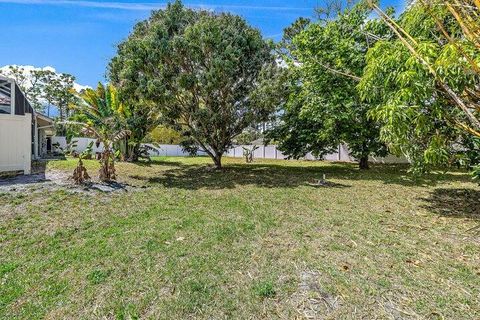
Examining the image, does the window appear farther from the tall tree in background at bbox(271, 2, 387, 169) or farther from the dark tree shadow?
the dark tree shadow

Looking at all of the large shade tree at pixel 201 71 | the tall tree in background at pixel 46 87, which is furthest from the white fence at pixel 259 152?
the tall tree in background at pixel 46 87

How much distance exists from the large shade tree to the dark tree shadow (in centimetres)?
662

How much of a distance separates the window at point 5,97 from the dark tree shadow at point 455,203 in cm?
1458

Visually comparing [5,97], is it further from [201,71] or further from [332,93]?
[332,93]

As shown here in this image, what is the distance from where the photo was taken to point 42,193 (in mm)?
6945

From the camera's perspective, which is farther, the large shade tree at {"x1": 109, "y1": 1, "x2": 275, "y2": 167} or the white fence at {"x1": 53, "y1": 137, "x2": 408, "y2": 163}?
the white fence at {"x1": 53, "y1": 137, "x2": 408, "y2": 163}

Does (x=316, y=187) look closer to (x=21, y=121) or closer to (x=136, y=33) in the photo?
(x=21, y=121)

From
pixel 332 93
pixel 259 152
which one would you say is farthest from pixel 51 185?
pixel 259 152

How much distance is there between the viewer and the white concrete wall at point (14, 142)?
354 inches

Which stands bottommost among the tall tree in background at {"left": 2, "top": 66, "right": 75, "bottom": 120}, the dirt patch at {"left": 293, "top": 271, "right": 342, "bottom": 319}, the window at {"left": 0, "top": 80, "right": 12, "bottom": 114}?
the dirt patch at {"left": 293, "top": 271, "right": 342, "bottom": 319}

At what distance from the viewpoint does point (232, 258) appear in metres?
4.00

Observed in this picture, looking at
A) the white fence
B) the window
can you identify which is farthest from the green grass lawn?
the white fence

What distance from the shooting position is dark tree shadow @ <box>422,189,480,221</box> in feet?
21.4

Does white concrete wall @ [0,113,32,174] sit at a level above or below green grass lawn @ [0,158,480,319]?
above
